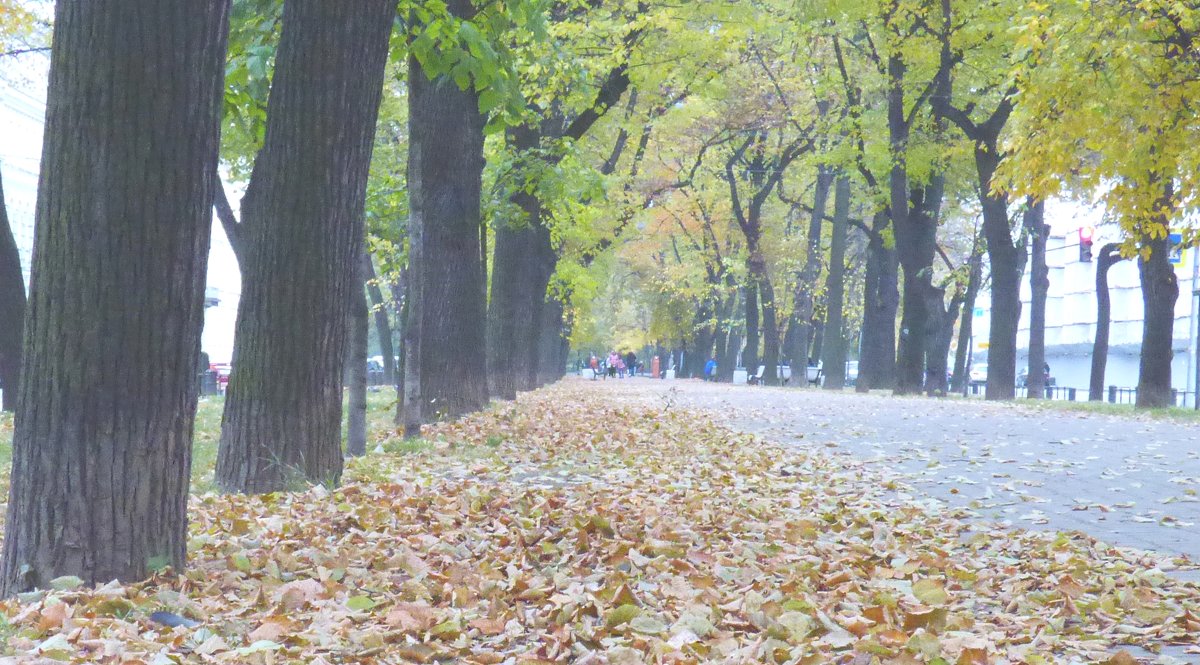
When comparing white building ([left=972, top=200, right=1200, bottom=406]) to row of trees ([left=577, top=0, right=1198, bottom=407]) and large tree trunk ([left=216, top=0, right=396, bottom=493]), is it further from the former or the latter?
large tree trunk ([left=216, top=0, right=396, bottom=493])

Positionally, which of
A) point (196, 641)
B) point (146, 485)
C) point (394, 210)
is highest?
point (394, 210)

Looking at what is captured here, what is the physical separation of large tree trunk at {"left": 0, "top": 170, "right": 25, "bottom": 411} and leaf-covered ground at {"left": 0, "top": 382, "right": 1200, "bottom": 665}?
32.6ft

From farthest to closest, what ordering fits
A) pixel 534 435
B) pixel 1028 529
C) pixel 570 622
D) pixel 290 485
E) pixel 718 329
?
pixel 718 329 → pixel 534 435 → pixel 290 485 → pixel 1028 529 → pixel 570 622

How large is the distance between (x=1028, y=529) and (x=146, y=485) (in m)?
4.87

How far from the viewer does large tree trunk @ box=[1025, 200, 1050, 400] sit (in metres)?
29.6

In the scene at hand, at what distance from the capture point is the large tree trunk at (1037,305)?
29.6 m

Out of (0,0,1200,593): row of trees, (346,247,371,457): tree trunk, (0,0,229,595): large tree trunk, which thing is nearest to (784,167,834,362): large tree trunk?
(0,0,1200,593): row of trees

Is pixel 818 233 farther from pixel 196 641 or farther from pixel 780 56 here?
pixel 196 641

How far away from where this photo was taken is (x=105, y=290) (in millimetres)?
4844

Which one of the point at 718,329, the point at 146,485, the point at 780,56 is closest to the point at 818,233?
the point at 780,56

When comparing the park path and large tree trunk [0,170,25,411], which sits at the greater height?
large tree trunk [0,170,25,411]

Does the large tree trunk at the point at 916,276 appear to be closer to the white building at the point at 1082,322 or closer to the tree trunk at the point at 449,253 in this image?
the tree trunk at the point at 449,253

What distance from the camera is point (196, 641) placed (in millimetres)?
4238

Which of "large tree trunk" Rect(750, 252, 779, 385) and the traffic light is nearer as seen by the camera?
the traffic light
